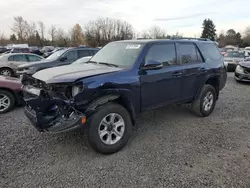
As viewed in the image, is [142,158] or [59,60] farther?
[59,60]

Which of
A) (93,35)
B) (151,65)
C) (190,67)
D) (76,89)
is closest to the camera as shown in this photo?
(76,89)

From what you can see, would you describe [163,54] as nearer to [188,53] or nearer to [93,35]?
[188,53]

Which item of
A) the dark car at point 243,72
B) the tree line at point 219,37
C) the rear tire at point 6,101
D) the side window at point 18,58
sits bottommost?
the rear tire at point 6,101

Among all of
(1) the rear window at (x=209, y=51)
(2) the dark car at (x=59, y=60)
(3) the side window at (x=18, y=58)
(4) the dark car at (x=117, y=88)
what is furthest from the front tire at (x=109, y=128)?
(3) the side window at (x=18, y=58)

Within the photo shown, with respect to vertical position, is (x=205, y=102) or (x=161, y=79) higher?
(x=161, y=79)

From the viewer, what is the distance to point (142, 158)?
133 inches

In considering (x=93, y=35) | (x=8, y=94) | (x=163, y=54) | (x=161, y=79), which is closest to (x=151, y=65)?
(x=161, y=79)

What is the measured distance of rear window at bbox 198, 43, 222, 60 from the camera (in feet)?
17.1

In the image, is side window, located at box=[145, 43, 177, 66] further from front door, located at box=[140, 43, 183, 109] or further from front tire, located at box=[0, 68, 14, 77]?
front tire, located at box=[0, 68, 14, 77]

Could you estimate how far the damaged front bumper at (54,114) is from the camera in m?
3.09

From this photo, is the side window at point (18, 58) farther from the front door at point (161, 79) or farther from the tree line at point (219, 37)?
the tree line at point (219, 37)

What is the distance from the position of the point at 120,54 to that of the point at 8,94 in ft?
10.8

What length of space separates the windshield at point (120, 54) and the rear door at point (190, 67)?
1044mm

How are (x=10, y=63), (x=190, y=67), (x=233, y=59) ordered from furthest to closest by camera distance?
(x=233, y=59) → (x=10, y=63) → (x=190, y=67)
